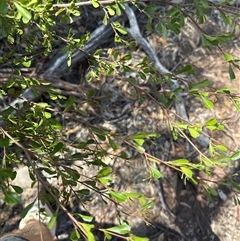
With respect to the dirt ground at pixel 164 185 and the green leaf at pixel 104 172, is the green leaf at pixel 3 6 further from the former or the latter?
the dirt ground at pixel 164 185

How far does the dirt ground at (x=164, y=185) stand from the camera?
2566 millimetres

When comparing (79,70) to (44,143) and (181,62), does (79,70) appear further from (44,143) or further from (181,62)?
(44,143)

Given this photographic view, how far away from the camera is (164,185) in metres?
2.70

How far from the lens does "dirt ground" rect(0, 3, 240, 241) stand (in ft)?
8.42

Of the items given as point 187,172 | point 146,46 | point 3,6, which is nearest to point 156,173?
point 187,172

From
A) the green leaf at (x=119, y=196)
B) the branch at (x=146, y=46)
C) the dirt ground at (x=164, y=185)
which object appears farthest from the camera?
the branch at (x=146, y=46)

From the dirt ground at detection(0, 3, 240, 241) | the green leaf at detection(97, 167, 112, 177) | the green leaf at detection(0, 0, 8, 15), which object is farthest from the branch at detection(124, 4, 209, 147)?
the green leaf at detection(0, 0, 8, 15)

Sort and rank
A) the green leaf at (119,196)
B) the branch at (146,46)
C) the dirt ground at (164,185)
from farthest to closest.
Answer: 1. the branch at (146,46)
2. the dirt ground at (164,185)
3. the green leaf at (119,196)

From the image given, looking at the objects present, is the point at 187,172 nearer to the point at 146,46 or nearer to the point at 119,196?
the point at 119,196

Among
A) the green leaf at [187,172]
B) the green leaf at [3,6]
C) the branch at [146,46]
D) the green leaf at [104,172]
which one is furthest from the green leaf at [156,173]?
the branch at [146,46]

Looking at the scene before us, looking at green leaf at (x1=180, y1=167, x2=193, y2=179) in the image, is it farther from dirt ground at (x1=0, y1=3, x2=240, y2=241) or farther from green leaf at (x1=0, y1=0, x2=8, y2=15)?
dirt ground at (x1=0, y1=3, x2=240, y2=241)

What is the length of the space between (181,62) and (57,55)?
830mm

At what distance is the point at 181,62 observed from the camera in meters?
2.98

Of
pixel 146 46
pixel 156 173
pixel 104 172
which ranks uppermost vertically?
pixel 104 172
